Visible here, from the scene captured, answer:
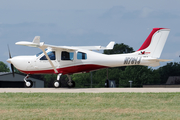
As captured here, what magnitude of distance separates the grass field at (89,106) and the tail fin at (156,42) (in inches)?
320

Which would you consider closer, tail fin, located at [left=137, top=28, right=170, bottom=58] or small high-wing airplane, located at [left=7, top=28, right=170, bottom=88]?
small high-wing airplane, located at [left=7, top=28, right=170, bottom=88]

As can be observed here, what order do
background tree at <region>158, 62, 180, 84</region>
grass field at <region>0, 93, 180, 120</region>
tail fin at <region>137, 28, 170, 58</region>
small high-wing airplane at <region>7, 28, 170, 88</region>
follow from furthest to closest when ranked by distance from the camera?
1. background tree at <region>158, 62, 180, 84</region>
2. tail fin at <region>137, 28, 170, 58</region>
3. small high-wing airplane at <region>7, 28, 170, 88</region>
4. grass field at <region>0, 93, 180, 120</region>

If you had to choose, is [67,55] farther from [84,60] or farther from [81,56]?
[84,60]

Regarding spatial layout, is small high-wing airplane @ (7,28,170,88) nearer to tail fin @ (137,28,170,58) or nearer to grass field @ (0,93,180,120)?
tail fin @ (137,28,170,58)

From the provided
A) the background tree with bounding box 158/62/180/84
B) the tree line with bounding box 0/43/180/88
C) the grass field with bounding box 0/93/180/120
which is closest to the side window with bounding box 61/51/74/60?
the grass field with bounding box 0/93/180/120

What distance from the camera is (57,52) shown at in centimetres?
2516

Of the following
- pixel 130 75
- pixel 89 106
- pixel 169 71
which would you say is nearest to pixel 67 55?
pixel 89 106

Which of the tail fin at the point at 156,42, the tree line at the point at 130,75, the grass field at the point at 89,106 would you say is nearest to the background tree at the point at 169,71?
the tree line at the point at 130,75

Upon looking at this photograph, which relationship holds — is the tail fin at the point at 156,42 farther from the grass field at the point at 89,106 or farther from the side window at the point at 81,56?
the grass field at the point at 89,106

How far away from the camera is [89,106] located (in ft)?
46.5

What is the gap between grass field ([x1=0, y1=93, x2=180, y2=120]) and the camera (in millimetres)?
11828

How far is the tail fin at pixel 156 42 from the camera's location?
24828 millimetres

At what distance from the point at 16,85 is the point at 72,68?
A: 27610 millimetres

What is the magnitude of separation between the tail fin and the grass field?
26.7 feet
